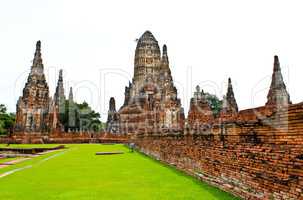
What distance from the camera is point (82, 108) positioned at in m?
65.8

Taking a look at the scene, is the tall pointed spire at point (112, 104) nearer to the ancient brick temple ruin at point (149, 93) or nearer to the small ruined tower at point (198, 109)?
the ancient brick temple ruin at point (149, 93)

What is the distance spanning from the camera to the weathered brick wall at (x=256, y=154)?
386 cm

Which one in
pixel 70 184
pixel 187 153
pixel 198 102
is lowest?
pixel 70 184

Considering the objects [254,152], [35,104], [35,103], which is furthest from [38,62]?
[254,152]

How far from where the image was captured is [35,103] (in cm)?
3388

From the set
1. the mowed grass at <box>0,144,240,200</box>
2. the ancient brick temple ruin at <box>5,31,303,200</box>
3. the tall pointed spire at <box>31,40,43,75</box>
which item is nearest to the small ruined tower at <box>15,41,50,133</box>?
the tall pointed spire at <box>31,40,43,75</box>

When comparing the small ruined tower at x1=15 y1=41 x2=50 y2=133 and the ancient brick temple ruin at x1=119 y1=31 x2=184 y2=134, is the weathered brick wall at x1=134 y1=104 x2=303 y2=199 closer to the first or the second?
the ancient brick temple ruin at x1=119 y1=31 x2=184 y2=134

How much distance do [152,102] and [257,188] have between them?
90.9 ft

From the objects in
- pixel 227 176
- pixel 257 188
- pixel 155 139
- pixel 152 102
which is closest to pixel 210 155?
pixel 227 176

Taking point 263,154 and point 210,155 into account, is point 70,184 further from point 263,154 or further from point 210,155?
point 263,154

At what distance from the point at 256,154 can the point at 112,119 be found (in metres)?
42.6

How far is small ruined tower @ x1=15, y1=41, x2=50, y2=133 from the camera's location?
33094 mm

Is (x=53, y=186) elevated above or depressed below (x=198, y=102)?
below

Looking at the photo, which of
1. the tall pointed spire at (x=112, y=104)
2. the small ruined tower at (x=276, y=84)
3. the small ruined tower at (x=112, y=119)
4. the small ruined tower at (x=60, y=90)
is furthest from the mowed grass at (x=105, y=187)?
the small ruined tower at (x=60, y=90)
